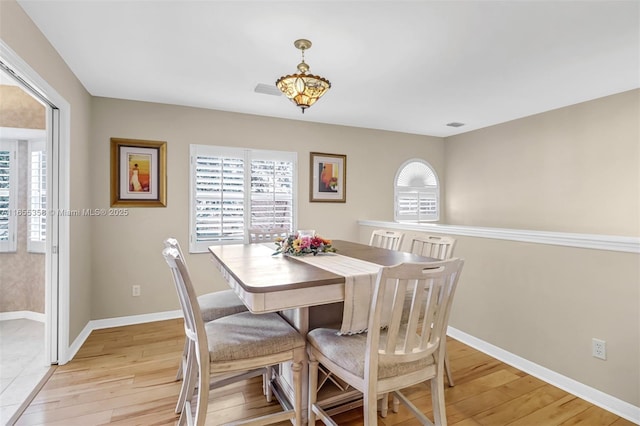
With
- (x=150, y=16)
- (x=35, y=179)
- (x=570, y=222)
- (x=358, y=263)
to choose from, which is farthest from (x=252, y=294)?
(x=570, y=222)

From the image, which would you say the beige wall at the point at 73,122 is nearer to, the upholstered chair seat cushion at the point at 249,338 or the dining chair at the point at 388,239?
the upholstered chair seat cushion at the point at 249,338

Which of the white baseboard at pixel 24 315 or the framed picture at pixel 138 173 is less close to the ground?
the framed picture at pixel 138 173

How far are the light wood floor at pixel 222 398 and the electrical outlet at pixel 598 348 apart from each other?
338mm

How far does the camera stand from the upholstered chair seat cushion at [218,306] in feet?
7.09

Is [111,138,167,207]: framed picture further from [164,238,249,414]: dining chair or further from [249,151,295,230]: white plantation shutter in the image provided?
[164,238,249,414]: dining chair

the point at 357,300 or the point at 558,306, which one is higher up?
the point at 357,300

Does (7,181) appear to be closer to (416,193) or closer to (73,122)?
(73,122)

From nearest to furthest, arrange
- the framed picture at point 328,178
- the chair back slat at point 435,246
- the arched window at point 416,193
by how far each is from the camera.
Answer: the chair back slat at point 435,246 → the framed picture at point 328,178 → the arched window at point 416,193

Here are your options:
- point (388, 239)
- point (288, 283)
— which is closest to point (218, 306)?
point (288, 283)

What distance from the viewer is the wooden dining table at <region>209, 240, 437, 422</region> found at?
1.46 meters

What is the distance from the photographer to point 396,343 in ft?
4.94

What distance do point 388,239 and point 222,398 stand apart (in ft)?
6.24

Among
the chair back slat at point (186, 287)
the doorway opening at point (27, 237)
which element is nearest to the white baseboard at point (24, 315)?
the doorway opening at point (27, 237)

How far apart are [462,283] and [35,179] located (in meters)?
4.16
